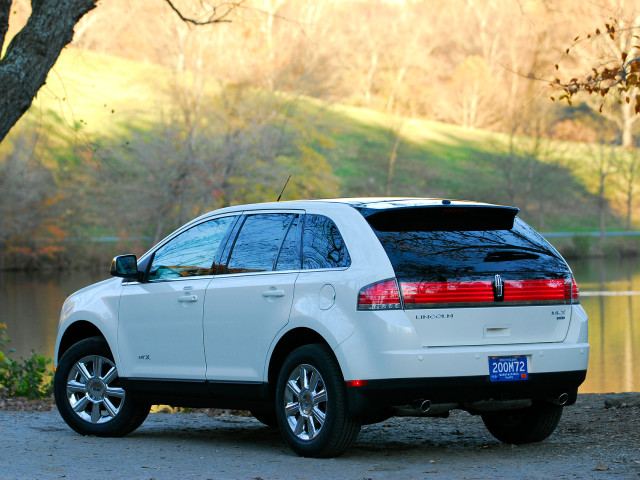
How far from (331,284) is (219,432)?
288cm

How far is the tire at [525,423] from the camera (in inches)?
298

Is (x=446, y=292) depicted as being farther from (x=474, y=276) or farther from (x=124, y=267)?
(x=124, y=267)

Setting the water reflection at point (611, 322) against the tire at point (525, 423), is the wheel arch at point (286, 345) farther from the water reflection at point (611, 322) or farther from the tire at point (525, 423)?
the water reflection at point (611, 322)

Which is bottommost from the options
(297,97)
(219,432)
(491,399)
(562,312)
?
(219,432)

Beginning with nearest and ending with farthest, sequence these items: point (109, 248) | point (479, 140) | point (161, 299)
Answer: point (161, 299)
point (109, 248)
point (479, 140)

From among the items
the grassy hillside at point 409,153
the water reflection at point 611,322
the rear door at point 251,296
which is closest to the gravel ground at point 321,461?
the rear door at point 251,296

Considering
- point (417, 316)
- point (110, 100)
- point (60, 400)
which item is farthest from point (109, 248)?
point (417, 316)

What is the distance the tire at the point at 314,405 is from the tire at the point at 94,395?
6.19 feet

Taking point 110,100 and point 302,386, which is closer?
point 302,386

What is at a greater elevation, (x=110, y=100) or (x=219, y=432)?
(x=110, y=100)

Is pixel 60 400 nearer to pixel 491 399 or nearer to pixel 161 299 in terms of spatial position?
pixel 161 299

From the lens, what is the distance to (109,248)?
4609cm

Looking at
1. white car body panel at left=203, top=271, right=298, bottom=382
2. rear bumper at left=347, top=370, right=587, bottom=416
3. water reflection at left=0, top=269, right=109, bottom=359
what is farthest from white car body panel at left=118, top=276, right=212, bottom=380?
water reflection at left=0, top=269, right=109, bottom=359

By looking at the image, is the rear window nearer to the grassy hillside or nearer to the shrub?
the shrub
